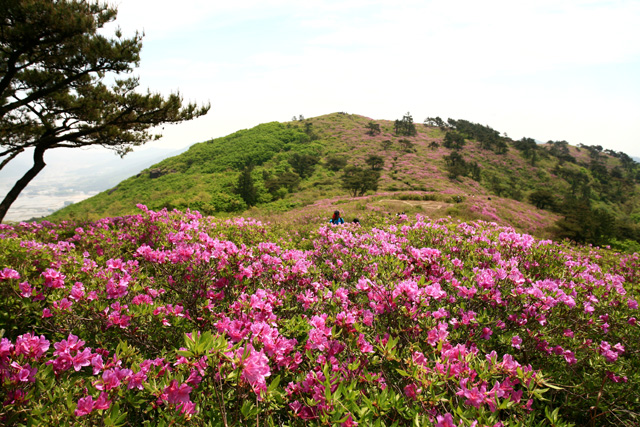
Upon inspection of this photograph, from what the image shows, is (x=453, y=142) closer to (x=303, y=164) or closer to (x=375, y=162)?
(x=375, y=162)

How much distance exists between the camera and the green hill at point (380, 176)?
31.2 metres

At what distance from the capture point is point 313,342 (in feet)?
6.77

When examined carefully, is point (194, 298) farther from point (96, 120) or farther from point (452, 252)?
point (96, 120)

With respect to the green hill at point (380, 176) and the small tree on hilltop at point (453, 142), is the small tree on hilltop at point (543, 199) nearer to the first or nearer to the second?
the green hill at point (380, 176)

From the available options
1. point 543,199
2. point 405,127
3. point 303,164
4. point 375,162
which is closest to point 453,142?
point 405,127

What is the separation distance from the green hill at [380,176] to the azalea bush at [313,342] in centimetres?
1593

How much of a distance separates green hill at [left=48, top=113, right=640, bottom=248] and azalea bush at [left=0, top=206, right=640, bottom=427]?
52.3 ft

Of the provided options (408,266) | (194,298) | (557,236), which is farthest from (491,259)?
(557,236)

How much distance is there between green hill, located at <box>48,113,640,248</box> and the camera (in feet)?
102

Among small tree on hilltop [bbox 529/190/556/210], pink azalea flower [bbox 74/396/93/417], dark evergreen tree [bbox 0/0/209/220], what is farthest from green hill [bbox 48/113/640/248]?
pink azalea flower [bbox 74/396/93/417]

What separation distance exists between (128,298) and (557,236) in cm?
2308

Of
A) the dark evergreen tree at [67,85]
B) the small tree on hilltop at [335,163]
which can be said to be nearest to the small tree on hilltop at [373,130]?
the small tree on hilltop at [335,163]

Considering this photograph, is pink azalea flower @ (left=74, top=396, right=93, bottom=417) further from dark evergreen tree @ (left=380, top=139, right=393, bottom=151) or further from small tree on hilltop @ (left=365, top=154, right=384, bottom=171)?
dark evergreen tree @ (left=380, top=139, right=393, bottom=151)

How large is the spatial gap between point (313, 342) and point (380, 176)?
4317 cm
